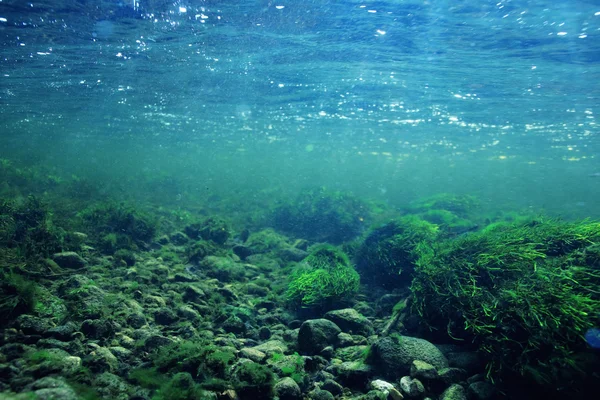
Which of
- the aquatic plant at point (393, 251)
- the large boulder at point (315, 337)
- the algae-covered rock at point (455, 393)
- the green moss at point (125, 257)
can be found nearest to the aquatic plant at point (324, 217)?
the aquatic plant at point (393, 251)

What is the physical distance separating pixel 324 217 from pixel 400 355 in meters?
13.9

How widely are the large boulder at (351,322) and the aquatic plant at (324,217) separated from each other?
980 centimetres

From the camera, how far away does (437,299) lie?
19.6 ft

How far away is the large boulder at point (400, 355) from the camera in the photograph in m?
4.80

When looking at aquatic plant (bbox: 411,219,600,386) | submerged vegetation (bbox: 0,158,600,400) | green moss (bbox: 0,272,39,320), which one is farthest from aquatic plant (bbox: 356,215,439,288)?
green moss (bbox: 0,272,39,320)

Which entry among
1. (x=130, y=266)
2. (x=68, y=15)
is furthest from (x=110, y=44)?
(x=130, y=266)

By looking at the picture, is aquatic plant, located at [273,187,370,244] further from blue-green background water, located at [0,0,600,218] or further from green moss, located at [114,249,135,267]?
green moss, located at [114,249,135,267]

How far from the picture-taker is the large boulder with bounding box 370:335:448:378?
15.8ft

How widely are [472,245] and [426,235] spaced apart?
3208 mm

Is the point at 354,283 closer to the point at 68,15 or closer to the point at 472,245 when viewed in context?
the point at 472,245

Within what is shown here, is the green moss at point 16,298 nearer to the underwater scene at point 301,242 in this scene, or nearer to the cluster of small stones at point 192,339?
the underwater scene at point 301,242

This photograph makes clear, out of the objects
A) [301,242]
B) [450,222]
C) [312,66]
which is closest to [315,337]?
[301,242]

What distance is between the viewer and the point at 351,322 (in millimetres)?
6695

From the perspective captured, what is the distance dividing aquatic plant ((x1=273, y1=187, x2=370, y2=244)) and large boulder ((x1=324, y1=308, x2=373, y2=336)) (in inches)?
386
